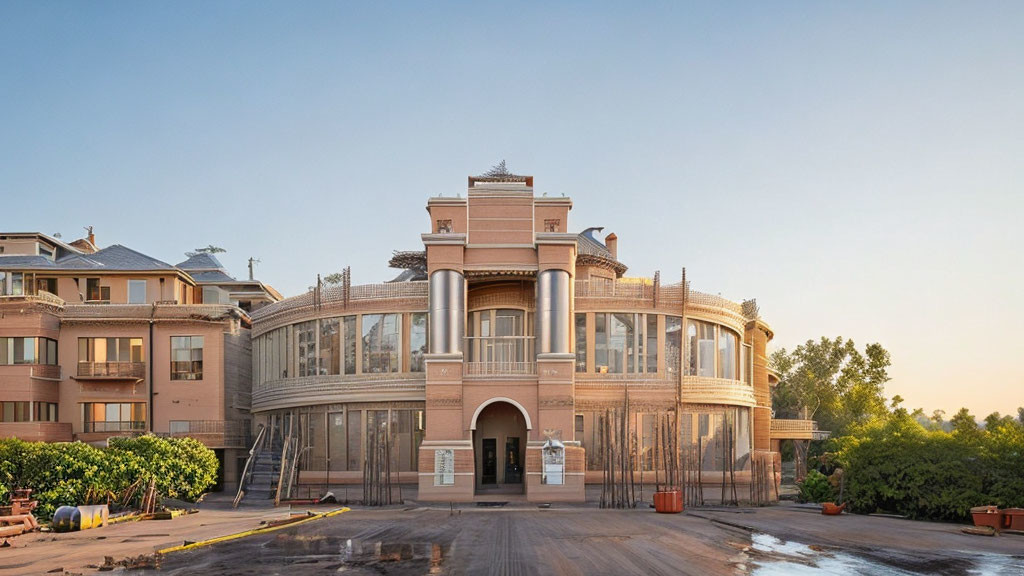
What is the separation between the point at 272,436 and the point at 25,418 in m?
13.6

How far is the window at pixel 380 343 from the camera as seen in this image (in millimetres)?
46531

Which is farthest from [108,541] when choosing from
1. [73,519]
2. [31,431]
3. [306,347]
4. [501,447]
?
[31,431]

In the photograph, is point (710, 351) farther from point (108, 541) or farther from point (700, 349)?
point (108, 541)

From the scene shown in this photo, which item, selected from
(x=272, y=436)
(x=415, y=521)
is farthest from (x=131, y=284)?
(x=415, y=521)

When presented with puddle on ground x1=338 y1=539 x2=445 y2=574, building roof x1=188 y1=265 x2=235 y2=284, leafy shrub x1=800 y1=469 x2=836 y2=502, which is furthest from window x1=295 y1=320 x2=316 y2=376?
leafy shrub x1=800 y1=469 x2=836 y2=502

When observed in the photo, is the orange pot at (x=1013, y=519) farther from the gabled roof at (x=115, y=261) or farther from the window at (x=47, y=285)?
the window at (x=47, y=285)

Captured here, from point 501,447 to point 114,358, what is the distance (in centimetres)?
2314

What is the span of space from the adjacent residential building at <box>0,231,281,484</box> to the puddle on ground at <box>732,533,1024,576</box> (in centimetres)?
3650

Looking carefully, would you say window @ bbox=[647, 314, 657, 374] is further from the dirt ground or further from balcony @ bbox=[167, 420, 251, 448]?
balcony @ bbox=[167, 420, 251, 448]

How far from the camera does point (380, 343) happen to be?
153 ft

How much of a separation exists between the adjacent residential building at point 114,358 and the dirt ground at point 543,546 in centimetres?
1909

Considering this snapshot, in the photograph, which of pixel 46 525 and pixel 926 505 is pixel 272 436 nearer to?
pixel 46 525

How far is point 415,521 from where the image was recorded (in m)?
32.3

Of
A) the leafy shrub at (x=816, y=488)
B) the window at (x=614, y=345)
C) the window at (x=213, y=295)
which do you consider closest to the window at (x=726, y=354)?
the window at (x=614, y=345)
